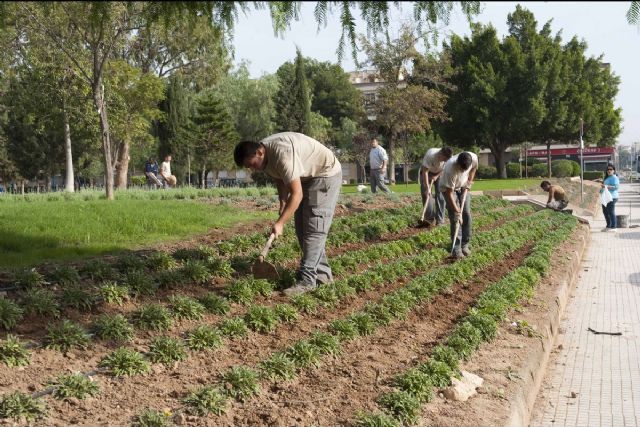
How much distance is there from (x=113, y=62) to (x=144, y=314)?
18435 mm

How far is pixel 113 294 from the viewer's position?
16.8 ft

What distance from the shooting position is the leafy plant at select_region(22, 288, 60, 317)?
4617 millimetres

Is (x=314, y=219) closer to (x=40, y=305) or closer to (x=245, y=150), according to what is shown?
(x=245, y=150)

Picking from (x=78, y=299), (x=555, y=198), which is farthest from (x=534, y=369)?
(x=555, y=198)

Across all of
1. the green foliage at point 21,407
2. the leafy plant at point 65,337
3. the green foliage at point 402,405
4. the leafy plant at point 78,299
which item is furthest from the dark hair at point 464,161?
the green foliage at point 21,407

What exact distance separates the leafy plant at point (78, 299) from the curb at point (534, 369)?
130 inches

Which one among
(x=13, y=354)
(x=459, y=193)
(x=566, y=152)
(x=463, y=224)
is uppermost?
(x=566, y=152)

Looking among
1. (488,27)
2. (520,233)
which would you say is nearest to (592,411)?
(520,233)

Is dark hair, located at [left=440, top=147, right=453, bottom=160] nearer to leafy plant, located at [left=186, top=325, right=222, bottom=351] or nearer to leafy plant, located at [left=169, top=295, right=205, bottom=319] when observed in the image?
leafy plant, located at [left=169, top=295, right=205, bottom=319]

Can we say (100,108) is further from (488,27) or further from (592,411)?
(488,27)

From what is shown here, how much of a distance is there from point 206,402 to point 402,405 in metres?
1.23

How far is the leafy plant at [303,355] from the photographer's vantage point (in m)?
4.40

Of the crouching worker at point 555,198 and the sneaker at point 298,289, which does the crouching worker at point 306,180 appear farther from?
the crouching worker at point 555,198

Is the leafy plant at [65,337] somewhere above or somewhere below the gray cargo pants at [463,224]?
below
